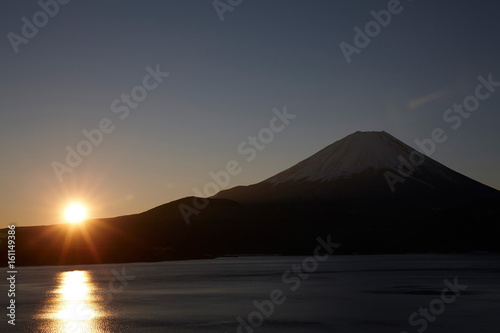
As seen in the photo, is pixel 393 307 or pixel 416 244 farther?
pixel 416 244

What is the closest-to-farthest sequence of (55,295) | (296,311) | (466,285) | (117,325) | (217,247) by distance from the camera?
(117,325), (296,311), (55,295), (466,285), (217,247)

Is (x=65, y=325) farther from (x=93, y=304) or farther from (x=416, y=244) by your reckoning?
(x=416, y=244)

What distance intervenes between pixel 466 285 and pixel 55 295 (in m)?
32.5

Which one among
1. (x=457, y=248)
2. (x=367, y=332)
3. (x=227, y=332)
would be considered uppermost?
(x=457, y=248)

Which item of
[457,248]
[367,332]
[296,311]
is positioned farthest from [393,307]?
[457,248]

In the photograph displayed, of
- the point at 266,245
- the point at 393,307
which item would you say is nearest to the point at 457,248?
the point at 266,245

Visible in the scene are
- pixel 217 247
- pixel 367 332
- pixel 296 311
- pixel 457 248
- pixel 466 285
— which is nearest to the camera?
pixel 367 332

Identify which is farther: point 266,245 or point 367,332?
point 266,245

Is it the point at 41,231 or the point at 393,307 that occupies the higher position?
the point at 41,231

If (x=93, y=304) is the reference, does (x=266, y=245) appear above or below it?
above

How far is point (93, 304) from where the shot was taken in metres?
40.7

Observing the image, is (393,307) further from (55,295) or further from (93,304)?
(55,295)

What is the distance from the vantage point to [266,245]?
199625 millimetres

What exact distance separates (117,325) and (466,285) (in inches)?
1305
